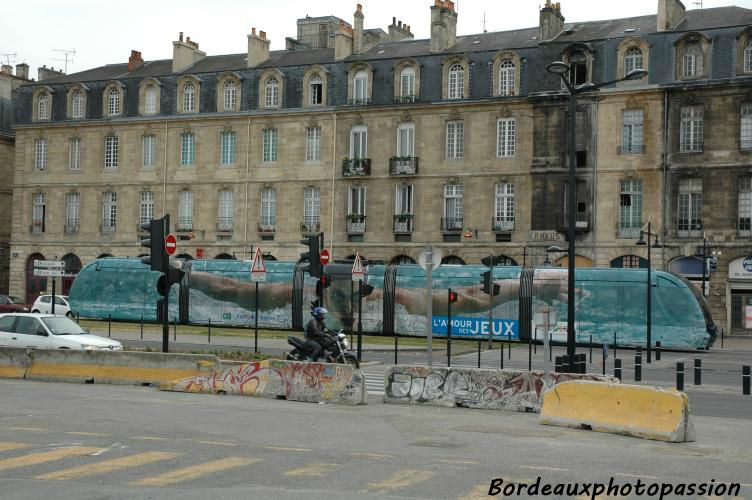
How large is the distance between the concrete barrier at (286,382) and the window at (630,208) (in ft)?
107

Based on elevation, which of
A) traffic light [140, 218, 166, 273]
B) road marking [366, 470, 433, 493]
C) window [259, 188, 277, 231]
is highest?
window [259, 188, 277, 231]

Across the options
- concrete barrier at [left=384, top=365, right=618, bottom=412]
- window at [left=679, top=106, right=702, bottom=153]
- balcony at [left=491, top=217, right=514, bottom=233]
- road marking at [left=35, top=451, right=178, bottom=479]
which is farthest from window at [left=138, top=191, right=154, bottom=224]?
road marking at [left=35, top=451, right=178, bottom=479]

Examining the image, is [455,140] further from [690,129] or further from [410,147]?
[690,129]

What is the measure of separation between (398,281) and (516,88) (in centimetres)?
1302

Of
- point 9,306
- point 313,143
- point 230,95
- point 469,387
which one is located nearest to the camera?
point 469,387

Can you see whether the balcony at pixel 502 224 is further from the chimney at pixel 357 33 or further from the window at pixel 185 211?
the window at pixel 185 211

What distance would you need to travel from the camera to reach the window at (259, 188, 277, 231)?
58.0 m

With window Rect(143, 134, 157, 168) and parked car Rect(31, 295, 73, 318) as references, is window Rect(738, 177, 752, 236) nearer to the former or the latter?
parked car Rect(31, 295, 73, 318)

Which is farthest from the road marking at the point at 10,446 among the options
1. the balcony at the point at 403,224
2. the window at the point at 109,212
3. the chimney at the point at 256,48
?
the window at the point at 109,212

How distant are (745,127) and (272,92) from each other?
78.6 ft

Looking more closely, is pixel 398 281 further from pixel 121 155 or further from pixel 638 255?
pixel 121 155

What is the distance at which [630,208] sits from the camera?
5038cm

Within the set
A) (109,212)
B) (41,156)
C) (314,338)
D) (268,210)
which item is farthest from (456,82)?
(314,338)

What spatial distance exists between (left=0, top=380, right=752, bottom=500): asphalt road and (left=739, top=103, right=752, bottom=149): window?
3238 cm
